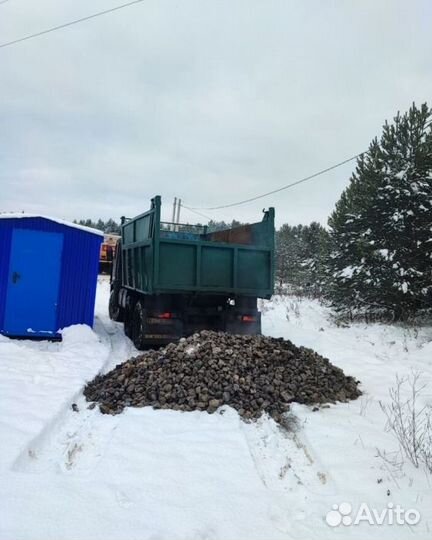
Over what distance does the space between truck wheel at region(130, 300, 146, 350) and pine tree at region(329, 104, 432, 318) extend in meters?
7.61

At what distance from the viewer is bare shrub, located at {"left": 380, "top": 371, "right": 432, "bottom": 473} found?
12.2 feet

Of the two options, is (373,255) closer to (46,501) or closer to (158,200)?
(158,200)

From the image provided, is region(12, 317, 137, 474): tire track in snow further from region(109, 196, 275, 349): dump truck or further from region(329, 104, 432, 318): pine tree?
region(329, 104, 432, 318): pine tree

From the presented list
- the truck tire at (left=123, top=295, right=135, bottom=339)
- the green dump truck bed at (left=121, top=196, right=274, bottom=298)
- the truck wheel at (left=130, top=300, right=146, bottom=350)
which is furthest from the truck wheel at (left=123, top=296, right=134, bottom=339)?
the green dump truck bed at (left=121, top=196, right=274, bottom=298)

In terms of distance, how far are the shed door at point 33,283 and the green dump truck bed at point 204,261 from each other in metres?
1.75

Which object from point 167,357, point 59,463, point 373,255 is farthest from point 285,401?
point 373,255

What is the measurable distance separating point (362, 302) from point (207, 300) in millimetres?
6891

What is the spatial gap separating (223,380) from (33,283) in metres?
5.27

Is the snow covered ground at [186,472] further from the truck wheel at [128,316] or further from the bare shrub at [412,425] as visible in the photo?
the truck wheel at [128,316]

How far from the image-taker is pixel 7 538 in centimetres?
246

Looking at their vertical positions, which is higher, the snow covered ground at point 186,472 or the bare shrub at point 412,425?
the bare shrub at point 412,425

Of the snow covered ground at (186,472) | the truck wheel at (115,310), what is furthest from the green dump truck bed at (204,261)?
the truck wheel at (115,310)

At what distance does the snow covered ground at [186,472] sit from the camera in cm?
271

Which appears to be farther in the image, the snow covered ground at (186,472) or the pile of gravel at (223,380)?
the pile of gravel at (223,380)
